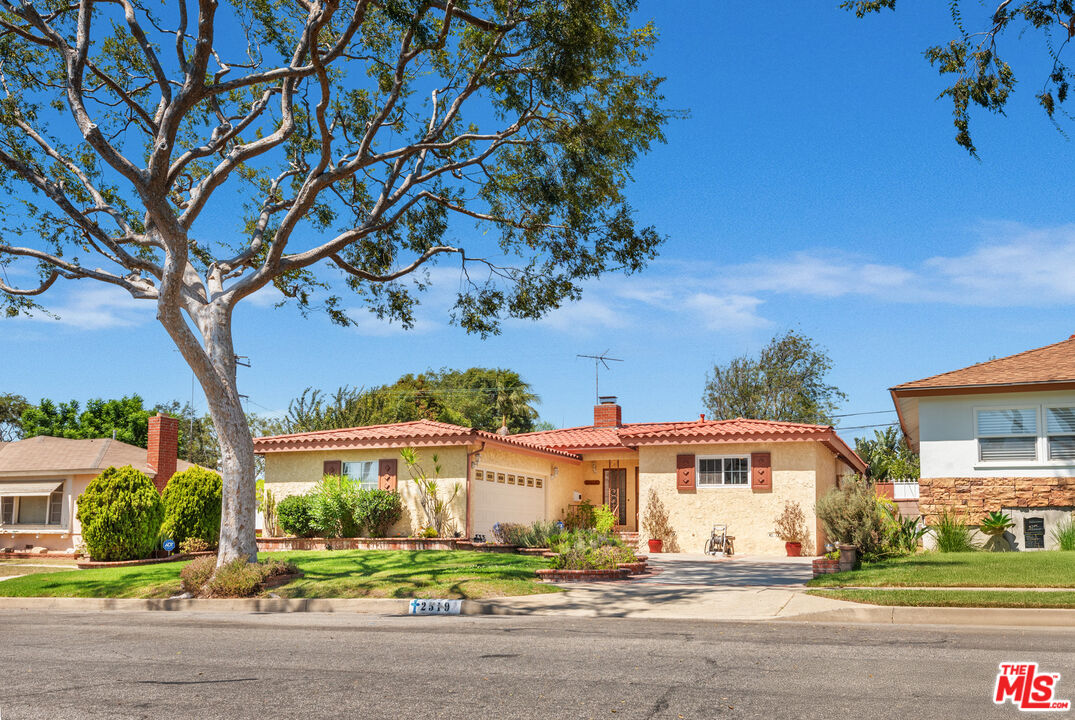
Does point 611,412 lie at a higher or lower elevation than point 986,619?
higher

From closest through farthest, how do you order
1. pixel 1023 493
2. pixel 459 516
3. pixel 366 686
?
pixel 366 686, pixel 1023 493, pixel 459 516

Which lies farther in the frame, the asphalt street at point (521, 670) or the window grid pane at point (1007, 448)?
the window grid pane at point (1007, 448)

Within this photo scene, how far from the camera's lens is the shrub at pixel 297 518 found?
79.3 ft

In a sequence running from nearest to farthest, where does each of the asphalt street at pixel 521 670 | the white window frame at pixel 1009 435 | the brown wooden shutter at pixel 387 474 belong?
the asphalt street at pixel 521 670, the white window frame at pixel 1009 435, the brown wooden shutter at pixel 387 474

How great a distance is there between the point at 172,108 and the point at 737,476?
56.6ft

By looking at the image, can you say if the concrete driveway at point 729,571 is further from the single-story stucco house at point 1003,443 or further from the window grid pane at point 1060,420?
the window grid pane at point 1060,420

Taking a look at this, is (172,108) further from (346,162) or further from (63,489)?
(63,489)

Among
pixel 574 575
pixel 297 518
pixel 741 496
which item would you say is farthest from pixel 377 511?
pixel 741 496

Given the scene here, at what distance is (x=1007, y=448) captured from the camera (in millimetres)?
19328

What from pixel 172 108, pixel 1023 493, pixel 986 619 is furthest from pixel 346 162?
pixel 1023 493

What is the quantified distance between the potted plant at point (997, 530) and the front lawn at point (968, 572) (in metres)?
2.11

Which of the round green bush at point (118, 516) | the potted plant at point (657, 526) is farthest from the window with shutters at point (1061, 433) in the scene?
the round green bush at point (118, 516)

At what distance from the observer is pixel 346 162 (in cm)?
1767

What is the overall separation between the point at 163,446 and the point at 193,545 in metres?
7.70
